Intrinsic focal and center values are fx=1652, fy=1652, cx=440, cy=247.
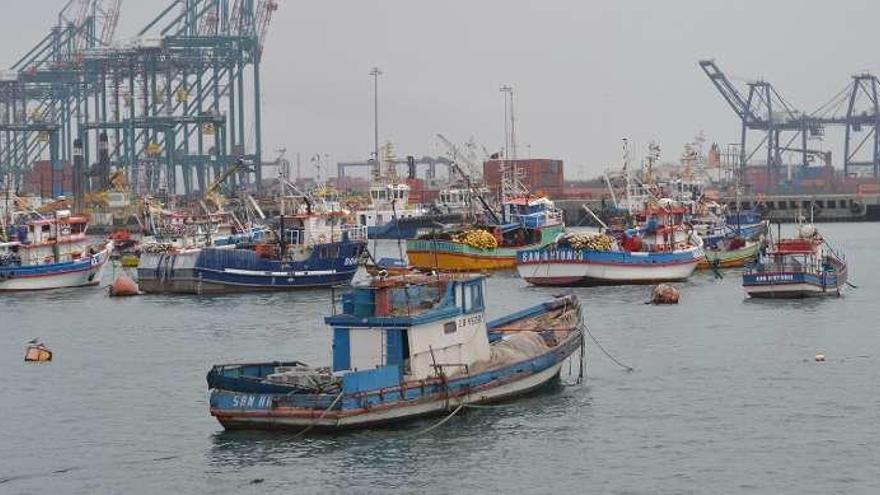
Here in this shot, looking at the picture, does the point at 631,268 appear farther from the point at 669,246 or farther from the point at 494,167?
the point at 494,167

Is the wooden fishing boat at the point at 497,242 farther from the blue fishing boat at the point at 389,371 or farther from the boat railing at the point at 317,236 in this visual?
the blue fishing boat at the point at 389,371

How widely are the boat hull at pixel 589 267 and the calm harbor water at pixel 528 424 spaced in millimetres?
14020

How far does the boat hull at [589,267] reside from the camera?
75438 mm

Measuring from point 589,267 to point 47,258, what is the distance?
2819cm

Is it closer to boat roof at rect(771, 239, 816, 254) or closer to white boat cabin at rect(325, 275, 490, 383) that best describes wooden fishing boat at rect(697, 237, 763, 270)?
boat roof at rect(771, 239, 816, 254)

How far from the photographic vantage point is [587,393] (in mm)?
42938

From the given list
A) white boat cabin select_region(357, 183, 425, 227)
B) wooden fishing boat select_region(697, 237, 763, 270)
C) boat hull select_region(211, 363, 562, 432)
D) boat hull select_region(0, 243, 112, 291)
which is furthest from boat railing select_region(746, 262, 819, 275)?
white boat cabin select_region(357, 183, 425, 227)

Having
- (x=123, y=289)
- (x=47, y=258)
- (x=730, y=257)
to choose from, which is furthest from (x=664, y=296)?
(x=47, y=258)

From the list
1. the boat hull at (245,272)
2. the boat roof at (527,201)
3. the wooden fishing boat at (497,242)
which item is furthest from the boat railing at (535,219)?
the boat hull at (245,272)

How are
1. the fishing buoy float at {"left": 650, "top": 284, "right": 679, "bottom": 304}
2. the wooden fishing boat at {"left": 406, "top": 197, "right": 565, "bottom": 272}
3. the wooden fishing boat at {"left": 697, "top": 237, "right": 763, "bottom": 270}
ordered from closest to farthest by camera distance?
the fishing buoy float at {"left": 650, "top": 284, "right": 679, "bottom": 304} → the wooden fishing boat at {"left": 406, "top": 197, "right": 565, "bottom": 272} → the wooden fishing boat at {"left": 697, "top": 237, "right": 763, "bottom": 270}

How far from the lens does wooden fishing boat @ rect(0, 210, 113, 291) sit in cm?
8262

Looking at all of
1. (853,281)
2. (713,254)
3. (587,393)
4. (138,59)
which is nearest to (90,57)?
(138,59)

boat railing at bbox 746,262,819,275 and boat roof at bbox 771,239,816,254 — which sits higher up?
boat roof at bbox 771,239,816,254

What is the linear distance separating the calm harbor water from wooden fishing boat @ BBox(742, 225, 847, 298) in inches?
161
